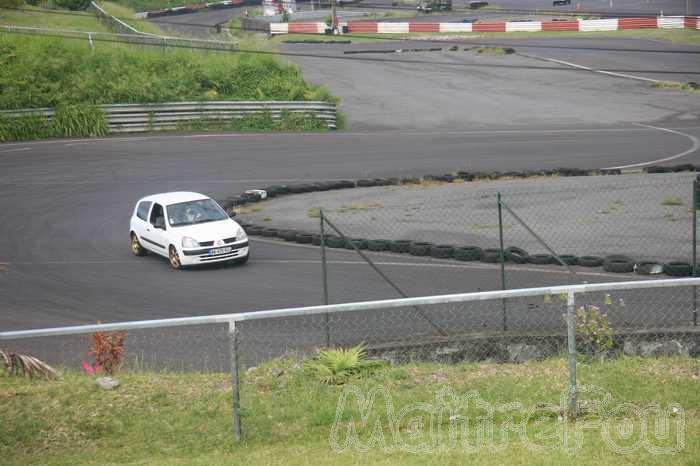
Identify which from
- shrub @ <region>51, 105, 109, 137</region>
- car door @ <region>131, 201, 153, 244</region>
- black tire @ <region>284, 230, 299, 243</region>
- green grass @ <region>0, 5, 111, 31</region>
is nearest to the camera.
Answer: car door @ <region>131, 201, 153, 244</region>

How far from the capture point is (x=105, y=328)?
8633mm

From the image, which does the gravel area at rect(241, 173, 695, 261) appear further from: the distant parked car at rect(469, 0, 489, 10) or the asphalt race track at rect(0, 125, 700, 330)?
Result: the distant parked car at rect(469, 0, 489, 10)

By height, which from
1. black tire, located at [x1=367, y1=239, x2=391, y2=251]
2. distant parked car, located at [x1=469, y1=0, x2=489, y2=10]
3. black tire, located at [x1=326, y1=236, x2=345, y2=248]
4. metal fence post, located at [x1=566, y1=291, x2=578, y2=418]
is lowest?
black tire, located at [x1=326, y1=236, x2=345, y2=248]

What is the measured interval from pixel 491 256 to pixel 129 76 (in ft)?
81.5

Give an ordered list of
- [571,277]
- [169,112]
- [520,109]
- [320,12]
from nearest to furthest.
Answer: [571,277], [169,112], [520,109], [320,12]

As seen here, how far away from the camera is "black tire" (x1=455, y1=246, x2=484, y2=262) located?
60.8ft

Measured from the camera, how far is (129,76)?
38906mm

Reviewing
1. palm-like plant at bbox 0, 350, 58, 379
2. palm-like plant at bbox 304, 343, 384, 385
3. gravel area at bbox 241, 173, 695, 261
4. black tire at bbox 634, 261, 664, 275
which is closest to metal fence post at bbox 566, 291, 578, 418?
palm-like plant at bbox 304, 343, 384, 385

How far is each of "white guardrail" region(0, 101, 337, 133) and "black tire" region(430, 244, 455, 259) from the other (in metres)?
20.8

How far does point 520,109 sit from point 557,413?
114 ft

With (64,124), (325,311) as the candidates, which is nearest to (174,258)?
(325,311)

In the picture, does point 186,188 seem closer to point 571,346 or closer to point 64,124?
point 64,124

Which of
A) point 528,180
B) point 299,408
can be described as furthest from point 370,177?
point 299,408

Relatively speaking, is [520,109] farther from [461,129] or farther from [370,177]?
[370,177]
